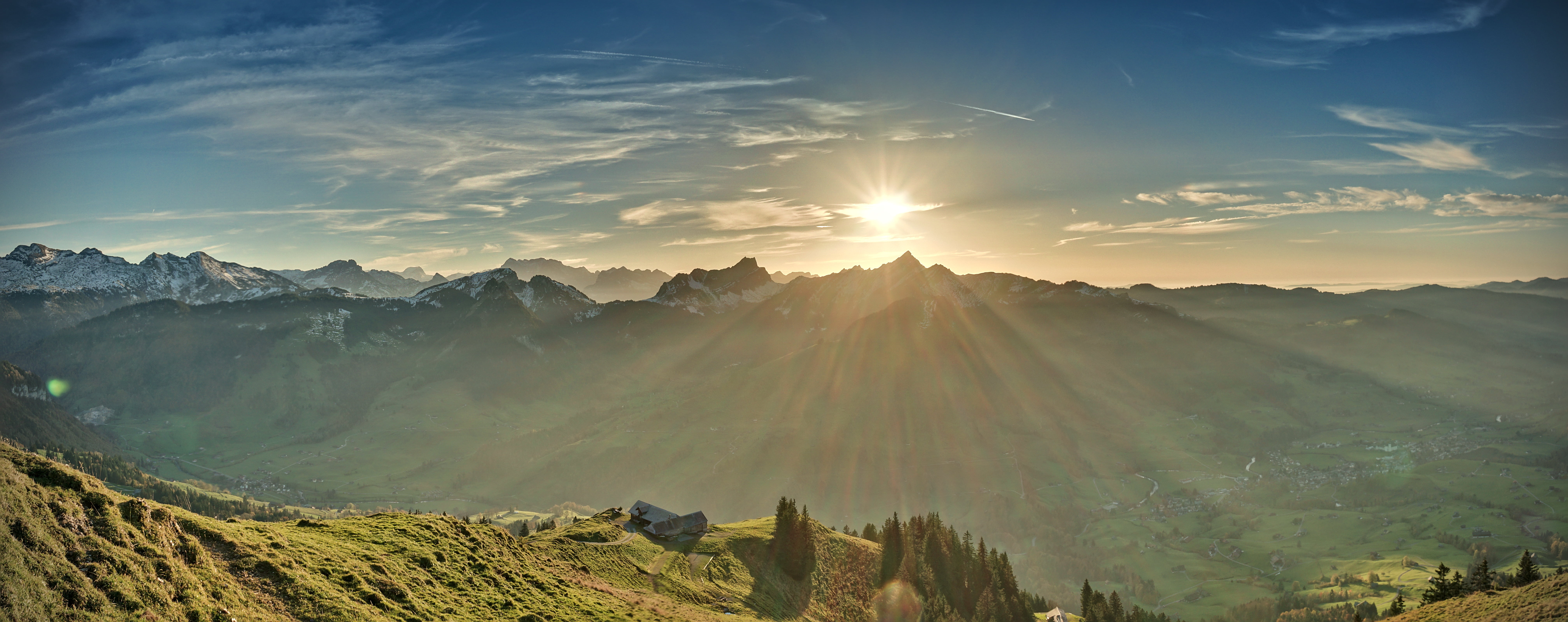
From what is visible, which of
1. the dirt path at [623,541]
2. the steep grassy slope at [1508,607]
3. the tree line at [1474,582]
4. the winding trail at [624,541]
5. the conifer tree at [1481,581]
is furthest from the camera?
the tree line at [1474,582]

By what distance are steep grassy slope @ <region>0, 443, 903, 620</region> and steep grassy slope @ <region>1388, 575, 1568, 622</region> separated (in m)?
79.0

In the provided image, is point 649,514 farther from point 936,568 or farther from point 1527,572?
point 1527,572

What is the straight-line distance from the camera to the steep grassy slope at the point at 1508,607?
5706 cm

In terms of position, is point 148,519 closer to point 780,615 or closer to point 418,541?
point 418,541

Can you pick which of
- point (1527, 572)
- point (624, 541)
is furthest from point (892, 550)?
point (1527, 572)

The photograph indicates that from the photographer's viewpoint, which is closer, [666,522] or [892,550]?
[666,522]

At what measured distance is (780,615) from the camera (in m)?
84.6

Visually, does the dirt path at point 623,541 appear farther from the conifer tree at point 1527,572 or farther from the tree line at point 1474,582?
the conifer tree at point 1527,572

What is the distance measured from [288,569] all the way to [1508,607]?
371 ft

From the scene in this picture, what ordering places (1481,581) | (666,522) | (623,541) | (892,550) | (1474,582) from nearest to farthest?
(623,541)
(1481,581)
(1474,582)
(666,522)
(892,550)

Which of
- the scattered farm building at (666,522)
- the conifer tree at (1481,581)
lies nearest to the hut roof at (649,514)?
the scattered farm building at (666,522)

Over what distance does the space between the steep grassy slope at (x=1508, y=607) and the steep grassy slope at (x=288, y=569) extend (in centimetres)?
7896

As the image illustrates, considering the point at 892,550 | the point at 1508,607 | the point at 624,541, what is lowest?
the point at 892,550

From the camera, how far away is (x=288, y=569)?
33312mm
